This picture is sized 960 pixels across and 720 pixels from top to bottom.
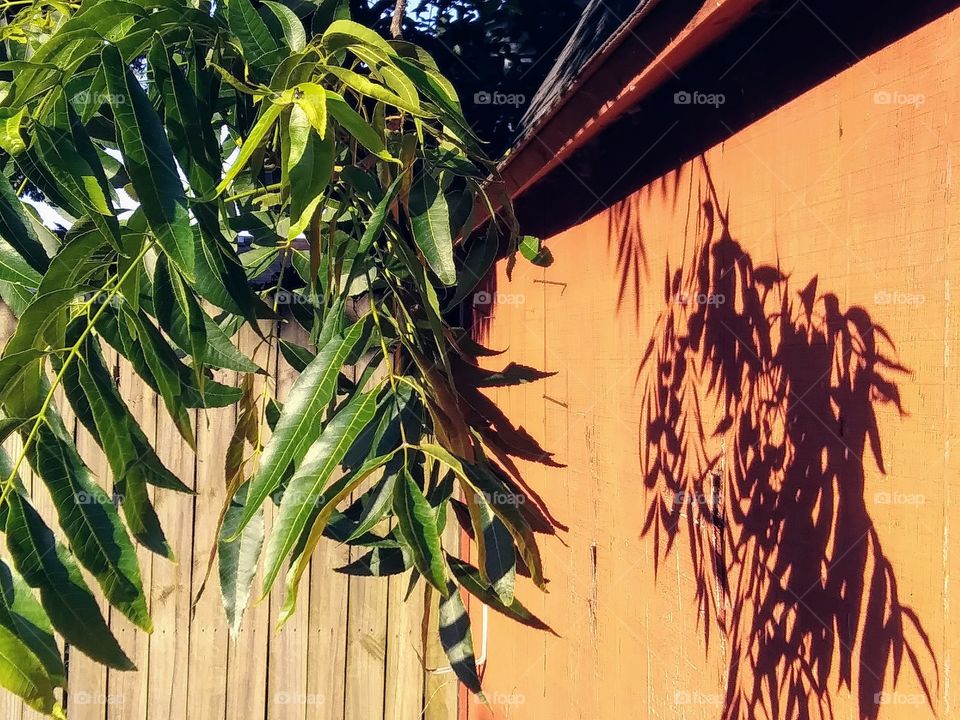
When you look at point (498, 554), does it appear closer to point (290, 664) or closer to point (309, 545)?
point (309, 545)

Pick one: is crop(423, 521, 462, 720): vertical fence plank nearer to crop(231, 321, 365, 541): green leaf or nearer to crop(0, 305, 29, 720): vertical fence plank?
crop(0, 305, 29, 720): vertical fence plank

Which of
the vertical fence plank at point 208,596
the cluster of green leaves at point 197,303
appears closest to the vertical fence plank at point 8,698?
the vertical fence plank at point 208,596

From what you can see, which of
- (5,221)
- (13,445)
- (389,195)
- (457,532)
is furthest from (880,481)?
(457,532)

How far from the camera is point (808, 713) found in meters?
1.28

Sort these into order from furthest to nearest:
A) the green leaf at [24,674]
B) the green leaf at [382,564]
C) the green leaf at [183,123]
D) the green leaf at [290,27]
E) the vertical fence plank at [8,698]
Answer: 1. the vertical fence plank at [8,698]
2. the green leaf at [382,564]
3. the green leaf at [290,27]
4. the green leaf at [183,123]
5. the green leaf at [24,674]

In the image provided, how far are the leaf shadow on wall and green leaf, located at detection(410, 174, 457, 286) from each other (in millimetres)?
488

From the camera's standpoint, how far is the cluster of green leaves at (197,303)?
907 millimetres

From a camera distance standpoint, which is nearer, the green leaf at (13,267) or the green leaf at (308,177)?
the green leaf at (308,177)

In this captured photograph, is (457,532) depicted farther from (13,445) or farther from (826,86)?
→ (826,86)

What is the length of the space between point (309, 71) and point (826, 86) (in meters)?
0.68

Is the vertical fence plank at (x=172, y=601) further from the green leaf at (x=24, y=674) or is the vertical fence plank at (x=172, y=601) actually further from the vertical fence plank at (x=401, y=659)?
the green leaf at (x=24, y=674)

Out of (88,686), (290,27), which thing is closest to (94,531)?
(290,27)

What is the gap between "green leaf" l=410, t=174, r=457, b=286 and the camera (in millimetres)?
Answer: 1146

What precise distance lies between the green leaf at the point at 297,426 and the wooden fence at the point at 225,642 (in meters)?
2.75
